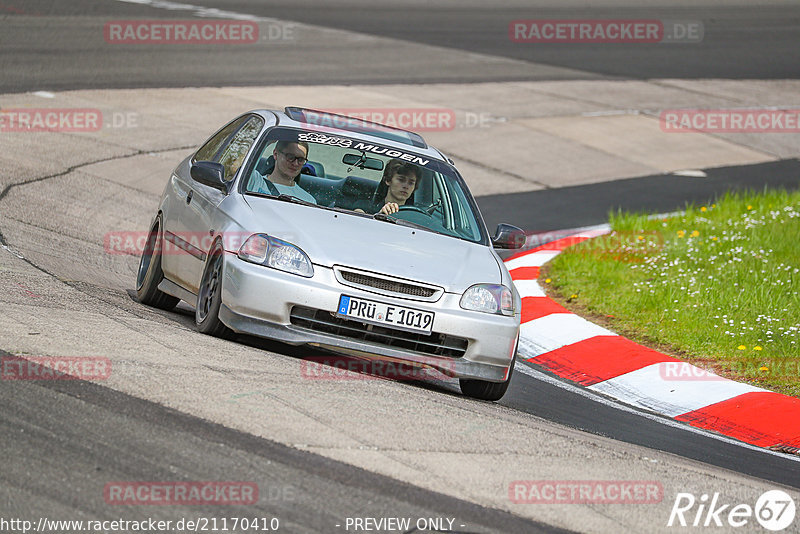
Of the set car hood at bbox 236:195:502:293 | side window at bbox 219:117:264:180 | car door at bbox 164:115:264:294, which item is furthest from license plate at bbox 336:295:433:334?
side window at bbox 219:117:264:180

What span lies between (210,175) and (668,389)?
3593mm

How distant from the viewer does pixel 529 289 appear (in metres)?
11.4

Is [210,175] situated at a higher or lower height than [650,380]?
higher

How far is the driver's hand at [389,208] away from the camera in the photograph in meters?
8.15

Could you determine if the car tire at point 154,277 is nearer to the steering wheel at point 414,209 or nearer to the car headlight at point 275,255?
the car headlight at point 275,255

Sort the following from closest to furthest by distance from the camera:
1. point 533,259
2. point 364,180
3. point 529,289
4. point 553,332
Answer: point 364,180, point 553,332, point 529,289, point 533,259

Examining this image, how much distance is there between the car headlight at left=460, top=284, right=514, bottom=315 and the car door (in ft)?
5.59

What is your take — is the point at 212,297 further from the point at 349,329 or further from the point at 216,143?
the point at 216,143

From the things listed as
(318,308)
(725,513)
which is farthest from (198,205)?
(725,513)

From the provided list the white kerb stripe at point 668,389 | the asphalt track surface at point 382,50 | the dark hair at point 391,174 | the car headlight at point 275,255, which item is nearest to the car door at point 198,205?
the car headlight at point 275,255

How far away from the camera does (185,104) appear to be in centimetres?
1755

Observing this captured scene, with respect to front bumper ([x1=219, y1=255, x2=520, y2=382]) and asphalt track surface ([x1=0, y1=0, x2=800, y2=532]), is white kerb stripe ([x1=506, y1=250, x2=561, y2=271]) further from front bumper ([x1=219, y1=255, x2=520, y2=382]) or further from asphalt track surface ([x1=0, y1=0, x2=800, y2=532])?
front bumper ([x1=219, y1=255, x2=520, y2=382])

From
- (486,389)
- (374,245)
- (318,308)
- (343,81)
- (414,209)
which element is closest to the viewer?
(318,308)

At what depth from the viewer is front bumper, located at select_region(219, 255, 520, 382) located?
6.99 meters
